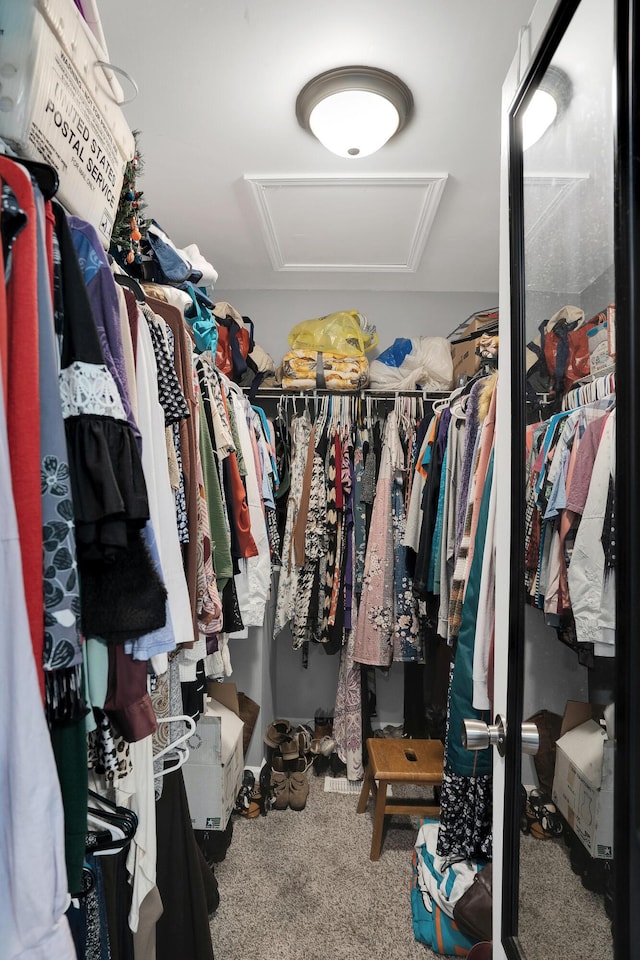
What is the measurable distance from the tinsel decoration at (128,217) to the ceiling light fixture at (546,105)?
0.74 metres

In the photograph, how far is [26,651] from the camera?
52 cm

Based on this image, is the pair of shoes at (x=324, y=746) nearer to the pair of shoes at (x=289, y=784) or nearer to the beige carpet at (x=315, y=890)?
the pair of shoes at (x=289, y=784)

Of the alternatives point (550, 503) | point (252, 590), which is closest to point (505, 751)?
point (550, 503)

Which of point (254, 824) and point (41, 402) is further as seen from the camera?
point (254, 824)

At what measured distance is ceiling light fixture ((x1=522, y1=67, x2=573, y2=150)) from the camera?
74cm

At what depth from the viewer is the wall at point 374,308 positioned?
10.4 feet

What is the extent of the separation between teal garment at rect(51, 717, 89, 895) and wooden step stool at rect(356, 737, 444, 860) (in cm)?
162

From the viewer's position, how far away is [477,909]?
1560mm

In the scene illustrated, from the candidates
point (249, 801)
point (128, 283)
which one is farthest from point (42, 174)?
point (249, 801)

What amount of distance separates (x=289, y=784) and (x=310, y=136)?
8.73 ft

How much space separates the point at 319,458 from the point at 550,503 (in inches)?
76.3

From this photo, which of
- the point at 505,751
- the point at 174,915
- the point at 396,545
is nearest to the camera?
the point at 505,751

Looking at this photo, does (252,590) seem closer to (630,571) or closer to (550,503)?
(550,503)

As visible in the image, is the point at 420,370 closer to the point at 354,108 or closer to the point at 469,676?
the point at 354,108
